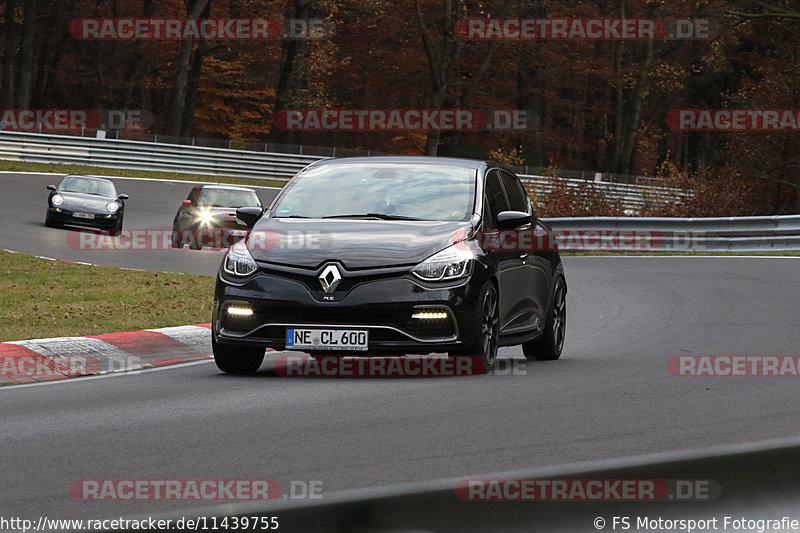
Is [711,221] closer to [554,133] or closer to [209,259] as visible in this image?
[209,259]

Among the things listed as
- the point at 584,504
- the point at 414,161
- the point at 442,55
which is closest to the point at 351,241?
the point at 414,161

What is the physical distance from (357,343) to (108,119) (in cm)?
6912

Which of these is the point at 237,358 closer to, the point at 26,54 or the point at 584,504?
the point at 584,504

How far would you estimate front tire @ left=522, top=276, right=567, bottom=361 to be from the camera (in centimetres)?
1195

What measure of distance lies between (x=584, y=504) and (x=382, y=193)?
7.28 m

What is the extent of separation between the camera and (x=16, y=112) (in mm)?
63969

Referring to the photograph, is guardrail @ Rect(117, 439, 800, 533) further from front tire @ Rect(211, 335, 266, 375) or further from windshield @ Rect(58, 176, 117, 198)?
windshield @ Rect(58, 176, 117, 198)

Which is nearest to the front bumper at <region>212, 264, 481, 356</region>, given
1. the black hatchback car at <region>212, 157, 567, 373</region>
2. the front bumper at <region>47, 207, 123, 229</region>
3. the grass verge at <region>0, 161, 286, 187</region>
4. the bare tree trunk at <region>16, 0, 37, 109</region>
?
the black hatchback car at <region>212, 157, 567, 373</region>

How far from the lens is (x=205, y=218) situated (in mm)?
28016

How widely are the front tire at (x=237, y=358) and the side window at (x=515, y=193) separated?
2812 mm

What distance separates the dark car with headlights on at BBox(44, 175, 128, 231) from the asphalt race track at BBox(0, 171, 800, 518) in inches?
742

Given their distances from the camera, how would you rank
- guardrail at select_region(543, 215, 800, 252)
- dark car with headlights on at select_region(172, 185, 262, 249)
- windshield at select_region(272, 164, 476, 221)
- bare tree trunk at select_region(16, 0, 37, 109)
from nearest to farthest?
windshield at select_region(272, 164, 476, 221) → guardrail at select_region(543, 215, 800, 252) → dark car with headlights on at select_region(172, 185, 262, 249) → bare tree trunk at select_region(16, 0, 37, 109)

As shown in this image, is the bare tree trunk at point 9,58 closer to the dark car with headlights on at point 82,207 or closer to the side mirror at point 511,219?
the dark car with headlights on at point 82,207

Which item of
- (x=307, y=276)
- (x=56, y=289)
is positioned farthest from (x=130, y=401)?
(x=56, y=289)
